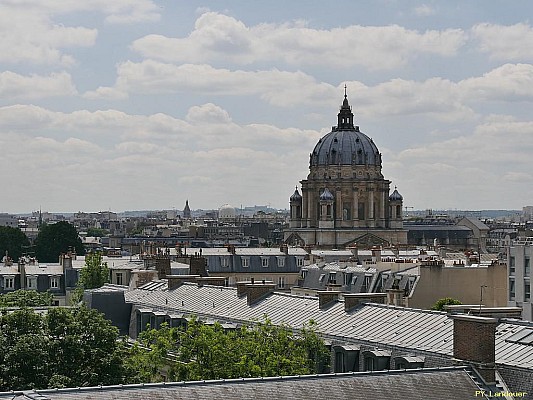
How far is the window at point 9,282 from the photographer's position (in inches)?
4774

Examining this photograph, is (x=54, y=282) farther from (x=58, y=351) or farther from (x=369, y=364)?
(x=369, y=364)

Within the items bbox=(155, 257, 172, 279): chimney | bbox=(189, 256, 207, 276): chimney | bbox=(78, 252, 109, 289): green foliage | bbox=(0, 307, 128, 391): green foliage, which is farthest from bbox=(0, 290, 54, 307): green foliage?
bbox=(0, 307, 128, 391): green foliage

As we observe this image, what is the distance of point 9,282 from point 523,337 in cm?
8099

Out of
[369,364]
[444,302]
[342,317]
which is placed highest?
[342,317]

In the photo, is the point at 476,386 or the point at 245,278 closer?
the point at 476,386

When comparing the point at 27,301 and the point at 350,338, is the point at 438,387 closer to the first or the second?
the point at 350,338

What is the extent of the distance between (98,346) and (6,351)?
3255 mm

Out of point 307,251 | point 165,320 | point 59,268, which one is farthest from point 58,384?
point 307,251

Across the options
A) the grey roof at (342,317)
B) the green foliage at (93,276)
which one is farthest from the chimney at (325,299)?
the green foliage at (93,276)

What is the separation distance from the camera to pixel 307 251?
545ft

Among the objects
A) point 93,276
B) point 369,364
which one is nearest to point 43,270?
point 93,276

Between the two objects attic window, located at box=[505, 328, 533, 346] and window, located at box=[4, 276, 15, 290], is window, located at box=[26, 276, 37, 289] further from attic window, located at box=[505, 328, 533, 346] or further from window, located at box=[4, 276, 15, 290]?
attic window, located at box=[505, 328, 533, 346]

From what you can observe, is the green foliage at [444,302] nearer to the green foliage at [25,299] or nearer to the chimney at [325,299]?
the green foliage at [25,299]

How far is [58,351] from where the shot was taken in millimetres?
53812
